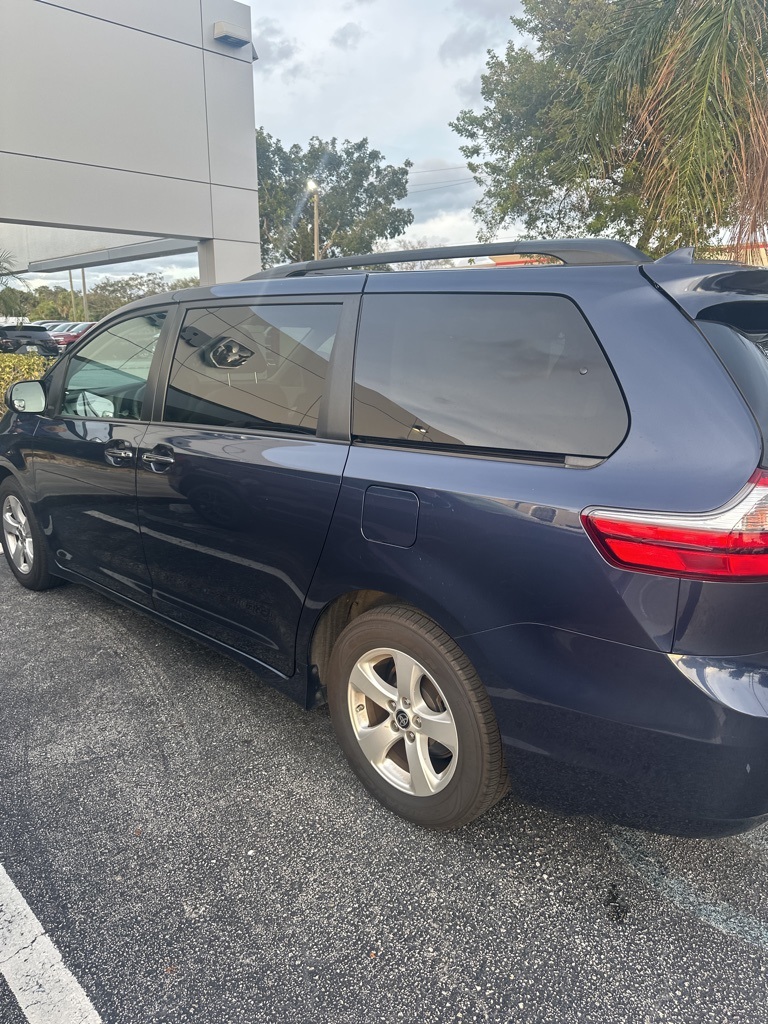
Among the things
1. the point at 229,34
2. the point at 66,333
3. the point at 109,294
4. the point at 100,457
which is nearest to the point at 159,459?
the point at 100,457

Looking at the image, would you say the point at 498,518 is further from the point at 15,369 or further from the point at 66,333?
the point at 66,333

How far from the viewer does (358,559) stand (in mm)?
2189

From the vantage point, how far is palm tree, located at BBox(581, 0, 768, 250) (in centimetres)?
692

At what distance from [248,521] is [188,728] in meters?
0.93

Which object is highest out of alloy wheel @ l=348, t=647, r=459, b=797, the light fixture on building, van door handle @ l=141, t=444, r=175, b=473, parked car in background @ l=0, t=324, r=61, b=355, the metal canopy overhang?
the light fixture on building

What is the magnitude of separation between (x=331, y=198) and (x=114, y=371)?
134 feet

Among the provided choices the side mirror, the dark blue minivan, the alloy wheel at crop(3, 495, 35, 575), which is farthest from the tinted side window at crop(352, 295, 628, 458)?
the alloy wheel at crop(3, 495, 35, 575)

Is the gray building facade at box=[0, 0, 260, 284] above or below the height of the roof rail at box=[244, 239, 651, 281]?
above

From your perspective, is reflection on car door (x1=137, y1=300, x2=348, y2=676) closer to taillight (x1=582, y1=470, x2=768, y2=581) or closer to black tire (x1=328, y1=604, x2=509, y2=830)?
black tire (x1=328, y1=604, x2=509, y2=830)

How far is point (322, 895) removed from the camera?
2.04 meters

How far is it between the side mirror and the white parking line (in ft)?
8.39

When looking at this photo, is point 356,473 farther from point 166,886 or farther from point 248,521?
point 166,886

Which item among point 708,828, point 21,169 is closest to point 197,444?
point 708,828

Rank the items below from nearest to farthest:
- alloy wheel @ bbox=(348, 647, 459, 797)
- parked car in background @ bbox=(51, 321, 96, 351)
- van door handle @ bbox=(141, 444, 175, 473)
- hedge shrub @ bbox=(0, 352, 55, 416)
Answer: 1. alloy wheel @ bbox=(348, 647, 459, 797)
2. van door handle @ bbox=(141, 444, 175, 473)
3. hedge shrub @ bbox=(0, 352, 55, 416)
4. parked car in background @ bbox=(51, 321, 96, 351)
